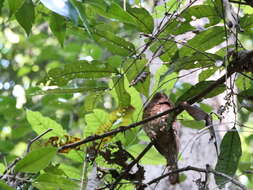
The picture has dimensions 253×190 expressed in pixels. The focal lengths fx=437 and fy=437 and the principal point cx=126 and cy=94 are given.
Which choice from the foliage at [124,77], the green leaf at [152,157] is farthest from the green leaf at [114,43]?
the green leaf at [152,157]

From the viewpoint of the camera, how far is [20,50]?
129 inches

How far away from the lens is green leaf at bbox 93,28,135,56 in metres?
0.92

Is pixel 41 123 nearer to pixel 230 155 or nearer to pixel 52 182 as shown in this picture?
pixel 52 182

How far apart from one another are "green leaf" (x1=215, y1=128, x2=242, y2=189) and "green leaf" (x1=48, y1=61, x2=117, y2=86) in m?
0.28

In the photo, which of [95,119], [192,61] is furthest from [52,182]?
[192,61]

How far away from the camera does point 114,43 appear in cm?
94

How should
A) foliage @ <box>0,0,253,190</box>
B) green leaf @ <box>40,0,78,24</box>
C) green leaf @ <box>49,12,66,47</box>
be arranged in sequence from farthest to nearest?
green leaf @ <box>49,12,66,47</box> < foliage @ <box>0,0,253,190</box> < green leaf @ <box>40,0,78,24</box>

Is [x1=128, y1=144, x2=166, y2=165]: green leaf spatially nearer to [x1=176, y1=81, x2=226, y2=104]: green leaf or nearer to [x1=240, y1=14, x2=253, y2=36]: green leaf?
[x1=176, y1=81, x2=226, y2=104]: green leaf

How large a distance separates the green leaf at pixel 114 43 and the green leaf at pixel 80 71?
0.14 ft

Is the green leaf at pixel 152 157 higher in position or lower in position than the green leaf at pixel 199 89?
lower

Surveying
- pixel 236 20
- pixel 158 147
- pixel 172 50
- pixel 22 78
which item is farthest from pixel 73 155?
pixel 22 78

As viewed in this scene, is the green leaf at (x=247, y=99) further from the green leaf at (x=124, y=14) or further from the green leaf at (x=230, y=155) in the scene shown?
the green leaf at (x=124, y=14)

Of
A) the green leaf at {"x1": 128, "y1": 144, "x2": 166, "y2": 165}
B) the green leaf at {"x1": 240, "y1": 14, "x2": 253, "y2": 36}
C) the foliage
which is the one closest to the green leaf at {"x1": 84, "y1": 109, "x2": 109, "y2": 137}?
the foliage

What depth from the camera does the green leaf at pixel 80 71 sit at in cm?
92
